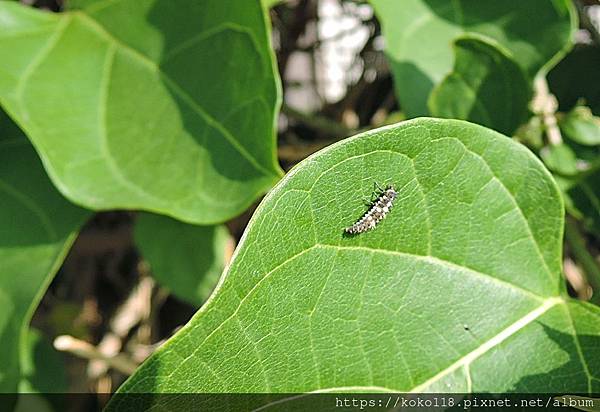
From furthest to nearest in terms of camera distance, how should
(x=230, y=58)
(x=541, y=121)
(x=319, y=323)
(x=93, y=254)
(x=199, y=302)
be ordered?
(x=93, y=254), (x=199, y=302), (x=541, y=121), (x=230, y=58), (x=319, y=323)

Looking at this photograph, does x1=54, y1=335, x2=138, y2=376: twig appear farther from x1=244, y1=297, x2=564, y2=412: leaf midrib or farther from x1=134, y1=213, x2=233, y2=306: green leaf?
x1=244, y1=297, x2=564, y2=412: leaf midrib

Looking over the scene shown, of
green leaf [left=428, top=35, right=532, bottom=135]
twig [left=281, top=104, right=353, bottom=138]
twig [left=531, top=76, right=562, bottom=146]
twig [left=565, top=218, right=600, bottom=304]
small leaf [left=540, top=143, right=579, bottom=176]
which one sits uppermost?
green leaf [left=428, top=35, right=532, bottom=135]

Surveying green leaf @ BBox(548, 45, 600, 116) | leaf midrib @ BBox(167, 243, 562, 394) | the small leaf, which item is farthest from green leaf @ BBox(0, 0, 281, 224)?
green leaf @ BBox(548, 45, 600, 116)

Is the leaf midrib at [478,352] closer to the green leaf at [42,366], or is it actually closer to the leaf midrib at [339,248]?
the leaf midrib at [339,248]

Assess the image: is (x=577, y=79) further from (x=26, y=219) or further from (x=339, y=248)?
(x=26, y=219)

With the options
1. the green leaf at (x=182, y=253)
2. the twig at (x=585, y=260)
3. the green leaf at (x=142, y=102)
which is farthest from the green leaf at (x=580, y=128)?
the green leaf at (x=182, y=253)

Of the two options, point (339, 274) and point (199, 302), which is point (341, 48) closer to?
point (199, 302)

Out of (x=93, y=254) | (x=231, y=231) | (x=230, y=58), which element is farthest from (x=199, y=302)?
(x=230, y=58)
